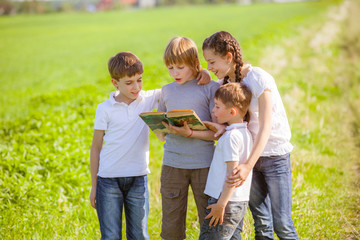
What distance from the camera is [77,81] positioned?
45.8ft

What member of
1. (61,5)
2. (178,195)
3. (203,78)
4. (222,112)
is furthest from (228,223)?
(61,5)

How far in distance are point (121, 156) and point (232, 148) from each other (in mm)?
1032

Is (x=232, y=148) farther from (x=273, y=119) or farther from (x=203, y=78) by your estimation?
(x=203, y=78)

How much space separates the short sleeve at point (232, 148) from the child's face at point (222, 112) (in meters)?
0.16

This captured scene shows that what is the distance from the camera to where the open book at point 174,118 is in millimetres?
3008

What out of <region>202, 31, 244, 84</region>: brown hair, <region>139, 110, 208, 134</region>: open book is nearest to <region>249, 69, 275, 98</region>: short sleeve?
<region>202, 31, 244, 84</region>: brown hair

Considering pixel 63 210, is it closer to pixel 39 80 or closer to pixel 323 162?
pixel 323 162

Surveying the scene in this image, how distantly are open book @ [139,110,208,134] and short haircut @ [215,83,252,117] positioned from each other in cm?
25

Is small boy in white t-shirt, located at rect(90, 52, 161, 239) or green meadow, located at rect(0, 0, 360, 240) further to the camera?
green meadow, located at rect(0, 0, 360, 240)

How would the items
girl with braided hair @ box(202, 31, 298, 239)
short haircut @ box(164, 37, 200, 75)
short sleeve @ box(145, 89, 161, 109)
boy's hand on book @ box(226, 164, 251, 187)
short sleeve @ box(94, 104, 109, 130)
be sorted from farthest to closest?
1. short sleeve @ box(145, 89, 161, 109)
2. short sleeve @ box(94, 104, 109, 130)
3. short haircut @ box(164, 37, 200, 75)
4. girl with braided hair @ box(202, 31, 298, 239)
5. boy's hand on book @ box(226, 164, 251, 187)

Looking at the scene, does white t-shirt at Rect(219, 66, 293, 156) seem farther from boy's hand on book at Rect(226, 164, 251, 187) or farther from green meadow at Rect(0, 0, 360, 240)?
green meadow at Rect(0, 0, 360, 240)

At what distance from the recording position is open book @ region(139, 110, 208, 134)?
301cm

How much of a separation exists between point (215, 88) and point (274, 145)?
0.69 meters

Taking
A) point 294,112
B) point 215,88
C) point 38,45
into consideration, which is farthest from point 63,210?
point 38,45
